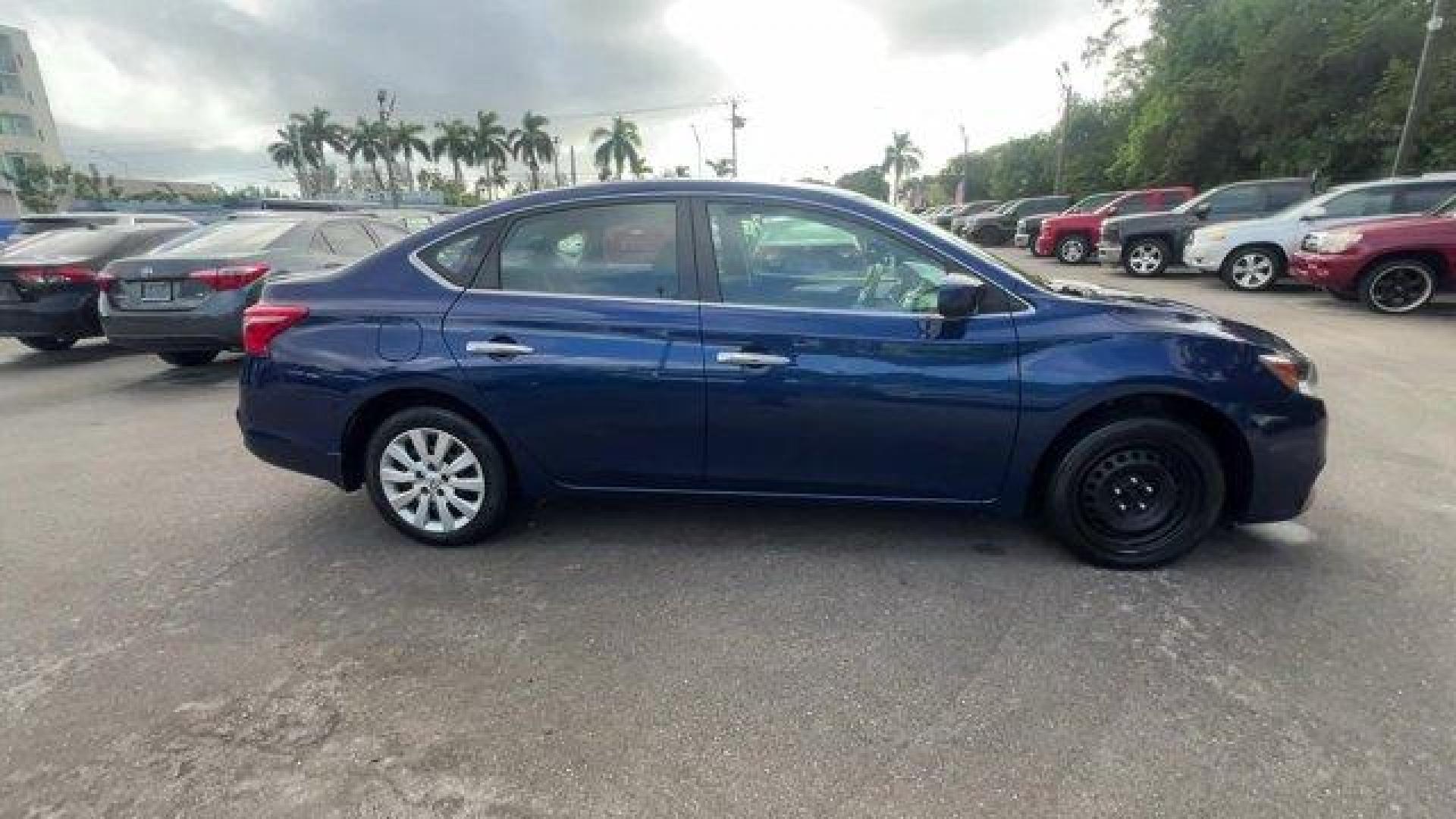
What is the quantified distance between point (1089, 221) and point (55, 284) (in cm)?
1813

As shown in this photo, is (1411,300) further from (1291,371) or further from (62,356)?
(62,356)

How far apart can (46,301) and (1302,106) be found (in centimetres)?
2779

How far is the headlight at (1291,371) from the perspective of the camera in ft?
9.77

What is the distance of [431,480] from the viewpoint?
11.2ft

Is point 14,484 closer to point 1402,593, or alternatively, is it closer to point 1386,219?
point 1402,593

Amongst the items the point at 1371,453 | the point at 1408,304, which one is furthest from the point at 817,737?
the point at 1408,304

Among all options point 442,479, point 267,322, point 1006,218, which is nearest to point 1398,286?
point 442,479

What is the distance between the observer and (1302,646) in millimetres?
2607

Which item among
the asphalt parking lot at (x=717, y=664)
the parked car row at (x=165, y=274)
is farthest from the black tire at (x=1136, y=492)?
the parked car row at (x=165, y=274)

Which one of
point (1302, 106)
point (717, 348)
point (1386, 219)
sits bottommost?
point (717, 348)

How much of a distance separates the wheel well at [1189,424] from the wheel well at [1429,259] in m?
8.08

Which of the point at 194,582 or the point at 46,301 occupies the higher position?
the point at 46,301

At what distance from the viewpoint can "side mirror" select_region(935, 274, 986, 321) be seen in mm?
2830

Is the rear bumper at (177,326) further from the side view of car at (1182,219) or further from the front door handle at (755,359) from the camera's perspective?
the side view of car at (1182,219)
